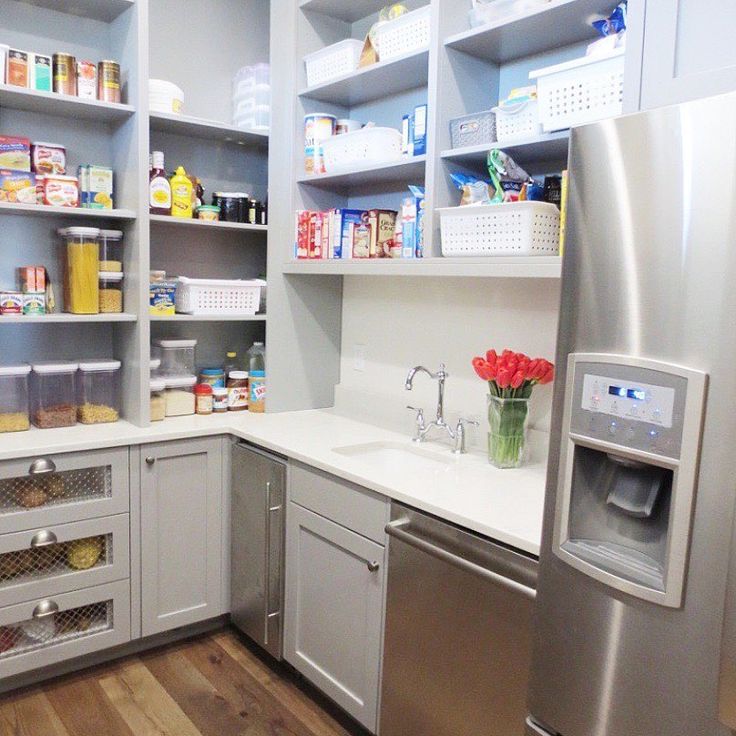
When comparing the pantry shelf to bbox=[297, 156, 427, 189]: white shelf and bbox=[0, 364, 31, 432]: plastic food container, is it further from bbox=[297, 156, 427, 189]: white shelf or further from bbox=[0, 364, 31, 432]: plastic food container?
bbox=[0, 364, 31, 432]: plastic food container

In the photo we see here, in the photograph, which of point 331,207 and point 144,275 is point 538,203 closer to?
point 331,207

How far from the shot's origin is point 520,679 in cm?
157

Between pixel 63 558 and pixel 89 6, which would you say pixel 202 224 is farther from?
pixel 63 558

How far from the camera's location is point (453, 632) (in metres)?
1.74

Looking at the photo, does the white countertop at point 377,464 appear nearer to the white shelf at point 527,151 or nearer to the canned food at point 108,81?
the white shelf at point 527,151

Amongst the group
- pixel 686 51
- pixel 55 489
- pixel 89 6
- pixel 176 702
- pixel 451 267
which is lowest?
pixel 176 702

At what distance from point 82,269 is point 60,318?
0.21m

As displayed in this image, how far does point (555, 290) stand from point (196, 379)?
1519 millimetres

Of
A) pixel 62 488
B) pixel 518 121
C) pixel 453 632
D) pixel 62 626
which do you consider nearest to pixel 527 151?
pixel 518 121

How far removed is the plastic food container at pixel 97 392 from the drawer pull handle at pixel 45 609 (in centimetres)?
65

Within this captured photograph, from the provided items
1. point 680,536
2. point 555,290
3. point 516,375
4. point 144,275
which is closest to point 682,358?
point 680,536

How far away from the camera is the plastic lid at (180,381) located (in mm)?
2805

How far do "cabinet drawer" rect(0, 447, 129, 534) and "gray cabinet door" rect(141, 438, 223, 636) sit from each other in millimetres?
98

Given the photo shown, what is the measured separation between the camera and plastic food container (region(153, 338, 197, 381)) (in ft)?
9.42
